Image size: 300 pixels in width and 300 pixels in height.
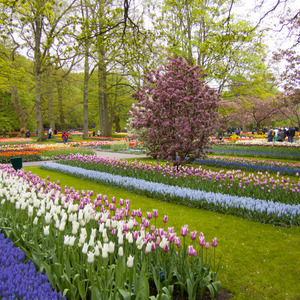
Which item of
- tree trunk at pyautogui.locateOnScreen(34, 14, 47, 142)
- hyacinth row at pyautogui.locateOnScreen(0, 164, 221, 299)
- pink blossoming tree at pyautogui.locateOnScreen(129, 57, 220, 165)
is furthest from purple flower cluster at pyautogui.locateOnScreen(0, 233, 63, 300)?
tree trunk at pyautogui.locateOnScreen(34, 14, 47, 142)

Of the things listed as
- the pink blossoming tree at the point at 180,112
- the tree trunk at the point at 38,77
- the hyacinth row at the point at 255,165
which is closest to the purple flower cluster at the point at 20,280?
the pink blossoming tree at the point at 180,112

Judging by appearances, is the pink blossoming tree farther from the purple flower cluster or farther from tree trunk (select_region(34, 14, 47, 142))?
tree trunk (select_region(34, 14, 47, 142))

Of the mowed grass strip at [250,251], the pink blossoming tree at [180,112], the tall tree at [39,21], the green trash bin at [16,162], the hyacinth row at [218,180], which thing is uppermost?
the tall tree at [39,21]

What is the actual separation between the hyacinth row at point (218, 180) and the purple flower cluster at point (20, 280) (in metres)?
4.69

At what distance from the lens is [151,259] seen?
9.34 ft

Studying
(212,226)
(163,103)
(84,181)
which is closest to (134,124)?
(163,103)

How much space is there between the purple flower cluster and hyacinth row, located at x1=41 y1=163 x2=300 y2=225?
13.1 feet

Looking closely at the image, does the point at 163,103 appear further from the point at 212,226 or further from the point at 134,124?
the point at 212,226

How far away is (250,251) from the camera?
399 centimetres

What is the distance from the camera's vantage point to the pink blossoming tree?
9.13 m

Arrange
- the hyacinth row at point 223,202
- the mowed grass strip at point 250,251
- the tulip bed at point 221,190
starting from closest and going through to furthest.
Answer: the mowed grass strip at point 250,251
the hyacinth row at point 223,202
the tulip bed at point 221,190

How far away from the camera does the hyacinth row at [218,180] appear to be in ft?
19.6

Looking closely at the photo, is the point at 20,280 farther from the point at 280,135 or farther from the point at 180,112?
the point at 280,135

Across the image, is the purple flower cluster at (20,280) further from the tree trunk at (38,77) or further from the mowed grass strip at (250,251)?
the tree trunk at (38,77)
